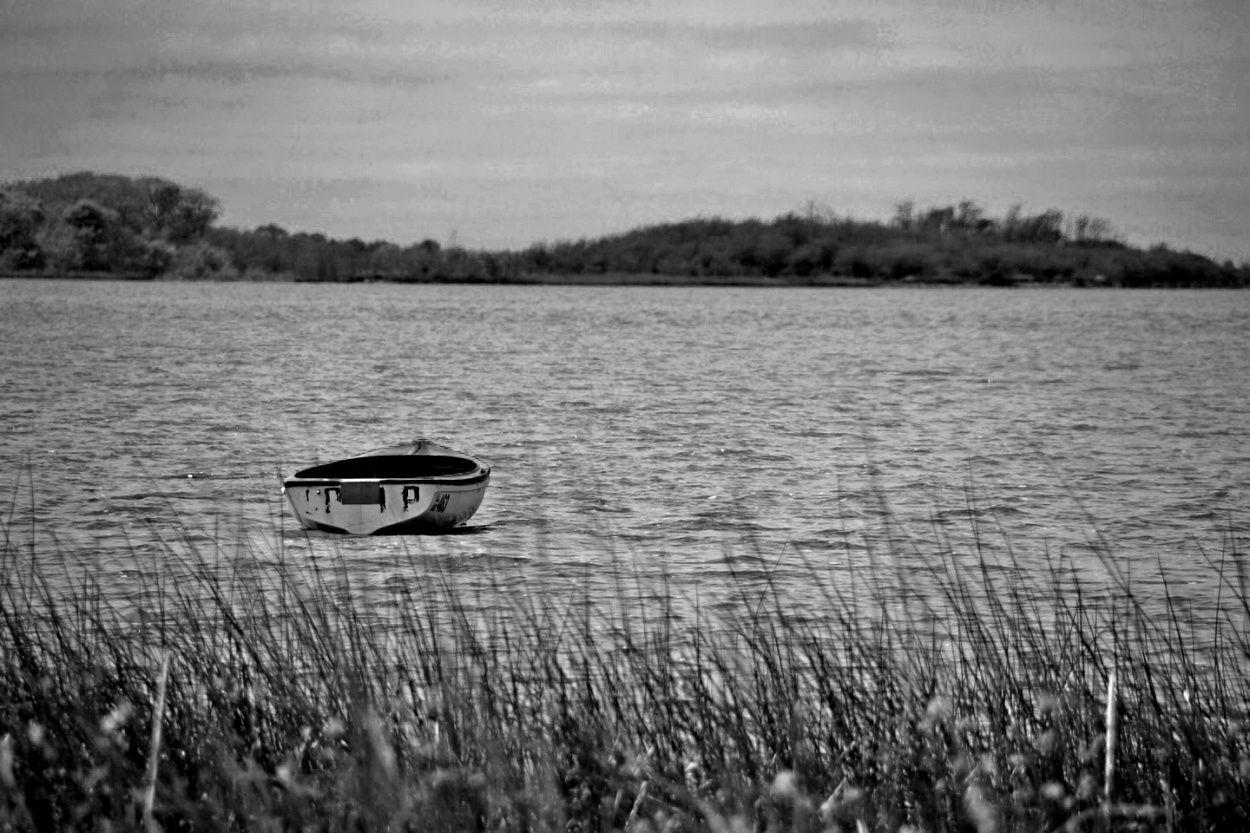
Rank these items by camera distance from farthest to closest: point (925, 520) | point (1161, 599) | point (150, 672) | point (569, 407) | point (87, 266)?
point (87, 266)
point (569, 407)
point (925, 520)
point (1161, 599)
point (150, 672)

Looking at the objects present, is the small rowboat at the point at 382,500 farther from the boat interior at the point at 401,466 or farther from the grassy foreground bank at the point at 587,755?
the grassy foreground bank at the point at 587,755

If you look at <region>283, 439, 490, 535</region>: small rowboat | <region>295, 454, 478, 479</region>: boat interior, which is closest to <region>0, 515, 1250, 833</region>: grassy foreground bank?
<region>283, 439, 490, 535</region>: small rowboat

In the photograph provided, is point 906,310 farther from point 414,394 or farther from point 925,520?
point 925,520

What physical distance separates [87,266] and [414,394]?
142 m

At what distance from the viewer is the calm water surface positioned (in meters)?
18.1

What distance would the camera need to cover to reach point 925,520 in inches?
880

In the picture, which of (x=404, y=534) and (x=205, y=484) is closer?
(x=404, y=534)

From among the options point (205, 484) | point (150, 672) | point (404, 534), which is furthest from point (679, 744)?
point (205, 484)

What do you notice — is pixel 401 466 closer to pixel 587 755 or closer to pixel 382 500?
pixel 382 500

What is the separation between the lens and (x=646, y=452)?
3153cm

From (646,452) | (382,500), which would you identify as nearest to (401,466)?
(382,500)

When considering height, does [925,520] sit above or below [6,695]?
below

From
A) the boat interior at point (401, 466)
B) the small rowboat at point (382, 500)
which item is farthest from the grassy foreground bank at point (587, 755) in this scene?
the boat interior at point (401, 466)

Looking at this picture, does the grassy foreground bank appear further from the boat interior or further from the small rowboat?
the boat interior
